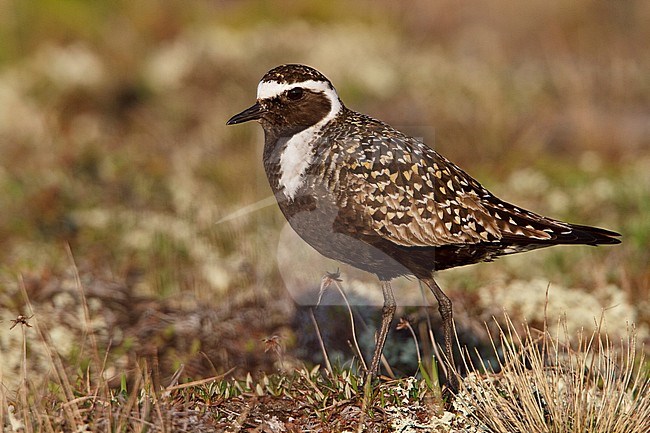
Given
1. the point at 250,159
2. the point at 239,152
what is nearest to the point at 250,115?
the point at 250,159

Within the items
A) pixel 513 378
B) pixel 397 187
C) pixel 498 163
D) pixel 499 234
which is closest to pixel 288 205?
pixel 397 187

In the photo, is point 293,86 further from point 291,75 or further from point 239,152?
point 239,152

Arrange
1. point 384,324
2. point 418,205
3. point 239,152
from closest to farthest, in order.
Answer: point 418,205 → point 384,324 → point 239,152

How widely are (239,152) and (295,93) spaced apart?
6.67 m

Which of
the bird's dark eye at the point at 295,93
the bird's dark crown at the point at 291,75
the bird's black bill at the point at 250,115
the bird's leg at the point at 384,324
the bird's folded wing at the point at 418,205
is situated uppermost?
the bird's dark crown at the point at 291,75

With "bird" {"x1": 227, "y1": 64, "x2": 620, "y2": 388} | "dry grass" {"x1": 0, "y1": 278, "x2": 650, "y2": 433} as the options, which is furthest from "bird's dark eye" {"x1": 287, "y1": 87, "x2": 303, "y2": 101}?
"dry grass" {"x1": 0, "y1": 278, "x2": 650, "y2": 433}

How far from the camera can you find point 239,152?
11.5 meters

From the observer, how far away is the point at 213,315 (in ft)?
21.6

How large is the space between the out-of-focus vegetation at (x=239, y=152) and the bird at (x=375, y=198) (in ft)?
1.89

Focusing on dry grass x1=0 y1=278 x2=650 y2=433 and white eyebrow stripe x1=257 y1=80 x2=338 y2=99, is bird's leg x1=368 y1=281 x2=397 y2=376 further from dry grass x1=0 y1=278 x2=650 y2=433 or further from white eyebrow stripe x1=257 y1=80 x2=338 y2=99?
white eyebrow stripe x1=257 y1=80 x2=338 y2=99

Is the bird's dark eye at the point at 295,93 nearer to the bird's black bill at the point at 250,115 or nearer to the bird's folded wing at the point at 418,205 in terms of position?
the bird's black bill at the point at 250,115

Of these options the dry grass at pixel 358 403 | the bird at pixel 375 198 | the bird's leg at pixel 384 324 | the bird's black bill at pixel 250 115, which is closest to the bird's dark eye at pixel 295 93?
the bird at pixel 375 198

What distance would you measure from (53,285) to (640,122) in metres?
9.48

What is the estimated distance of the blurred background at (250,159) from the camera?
637 centimetres
